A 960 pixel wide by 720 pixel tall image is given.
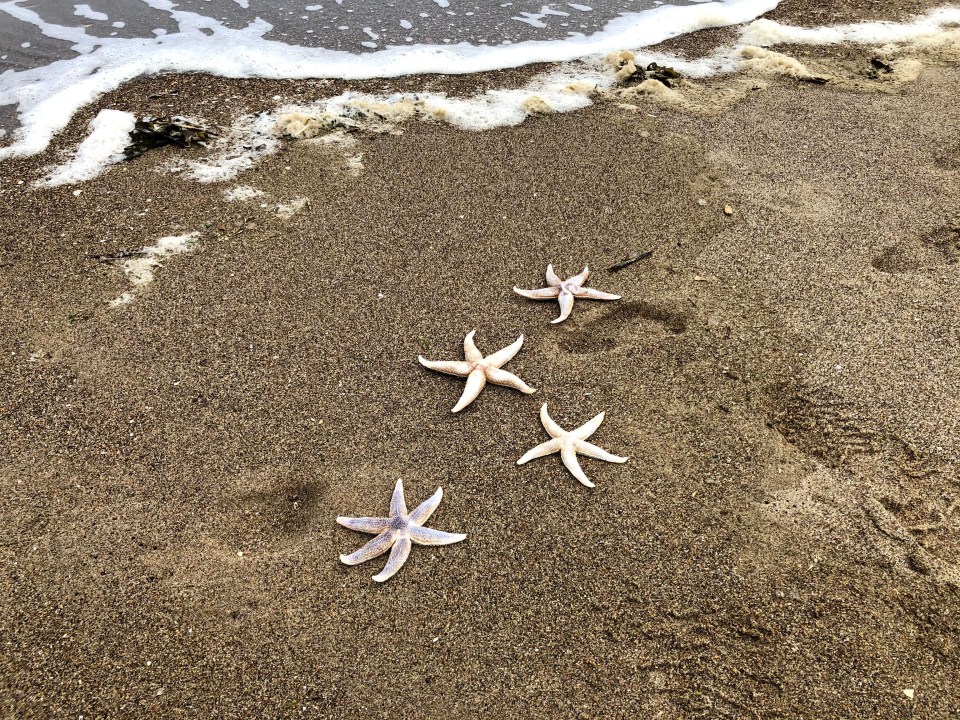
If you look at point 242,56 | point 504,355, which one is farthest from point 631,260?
point 242,56

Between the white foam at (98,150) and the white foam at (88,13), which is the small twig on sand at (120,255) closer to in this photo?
the white foam at (98,150)

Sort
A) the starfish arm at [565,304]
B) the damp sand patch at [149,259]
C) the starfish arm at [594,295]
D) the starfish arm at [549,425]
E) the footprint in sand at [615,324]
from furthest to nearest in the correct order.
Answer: the damp sand patch at [149,259]
the starfish arm at [594,295]
the starfish arm at [565,304]
the footprint in sand at [615,324]
the starfish arm at [549,425]

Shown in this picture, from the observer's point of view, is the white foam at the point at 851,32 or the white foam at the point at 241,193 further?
the white foam at the point at 851,32

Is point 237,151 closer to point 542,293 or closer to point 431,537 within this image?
point 542,293

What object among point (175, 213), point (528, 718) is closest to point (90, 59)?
point (175, 213)

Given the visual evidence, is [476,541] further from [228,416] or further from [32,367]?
[32,367]

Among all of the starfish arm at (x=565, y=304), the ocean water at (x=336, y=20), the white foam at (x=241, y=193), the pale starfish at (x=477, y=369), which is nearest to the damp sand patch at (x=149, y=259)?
the white foam at (x=241, y=193)
